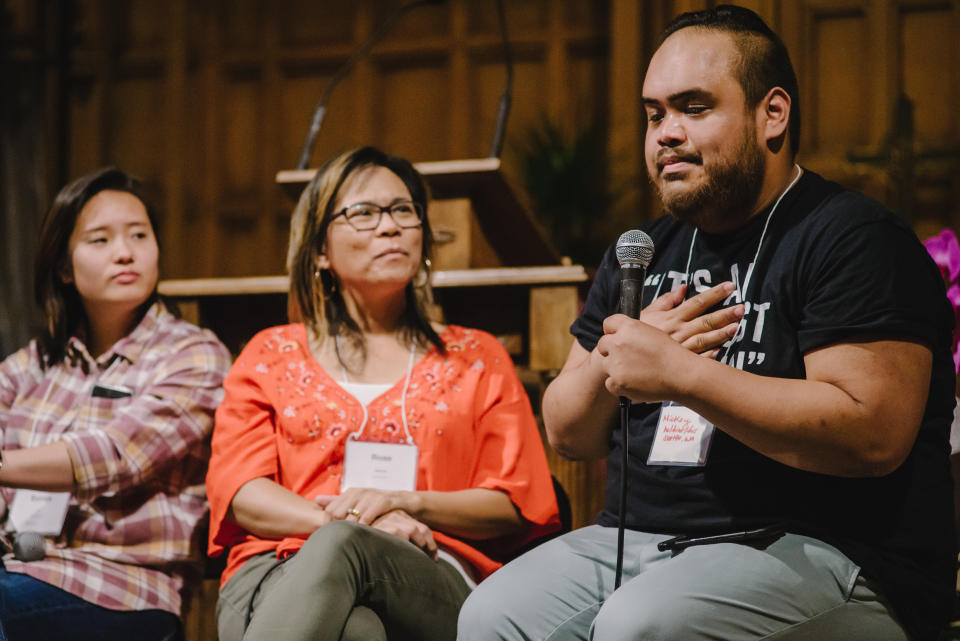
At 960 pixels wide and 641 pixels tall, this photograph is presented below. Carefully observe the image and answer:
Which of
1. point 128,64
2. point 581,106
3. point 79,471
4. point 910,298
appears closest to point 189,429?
point 79,471

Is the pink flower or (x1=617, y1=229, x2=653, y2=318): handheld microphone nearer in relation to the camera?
(x1=617, y1=229, x2=653, y2=318): handheld microphone

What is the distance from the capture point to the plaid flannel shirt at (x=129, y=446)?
6.84 feet

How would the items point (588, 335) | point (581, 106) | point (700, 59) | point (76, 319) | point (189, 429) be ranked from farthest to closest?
1. point (581, 106)
2. point (76, 319)
3. point (189, 429)
4. point (588, 335)
5. point (700, 59)

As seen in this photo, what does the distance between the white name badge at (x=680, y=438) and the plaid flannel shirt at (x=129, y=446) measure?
111 centimetres

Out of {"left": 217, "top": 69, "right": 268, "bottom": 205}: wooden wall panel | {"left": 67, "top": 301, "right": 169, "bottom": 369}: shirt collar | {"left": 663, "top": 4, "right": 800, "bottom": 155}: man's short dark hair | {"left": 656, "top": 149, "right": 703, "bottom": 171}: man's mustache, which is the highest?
{"left": 217, "top": 69, "right": 268, "bottom": 205}: wooden wall panel

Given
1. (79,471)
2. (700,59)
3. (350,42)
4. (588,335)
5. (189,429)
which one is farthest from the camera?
(350,42)

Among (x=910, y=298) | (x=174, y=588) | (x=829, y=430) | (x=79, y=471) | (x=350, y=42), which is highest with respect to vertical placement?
(x=350, y=42)

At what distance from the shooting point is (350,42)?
18.3 feet

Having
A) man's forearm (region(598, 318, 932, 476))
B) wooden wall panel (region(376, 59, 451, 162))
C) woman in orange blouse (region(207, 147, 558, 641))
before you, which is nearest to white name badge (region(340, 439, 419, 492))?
woman in orange blouse (region(207, 147, 558, 641))

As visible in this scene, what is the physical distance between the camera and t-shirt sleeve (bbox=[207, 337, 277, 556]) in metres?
2.05

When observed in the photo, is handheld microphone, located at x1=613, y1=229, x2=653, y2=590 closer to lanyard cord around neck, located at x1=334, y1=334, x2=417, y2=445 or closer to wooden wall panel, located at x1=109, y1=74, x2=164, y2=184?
lanyard cord around neck, located at x1=334, y1=334, x2=417, y2=445

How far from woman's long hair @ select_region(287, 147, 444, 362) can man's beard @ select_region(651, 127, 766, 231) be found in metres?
0.86

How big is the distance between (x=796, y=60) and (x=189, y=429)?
359 cm

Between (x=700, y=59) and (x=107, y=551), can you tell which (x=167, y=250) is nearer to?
(x=107, y=551)
